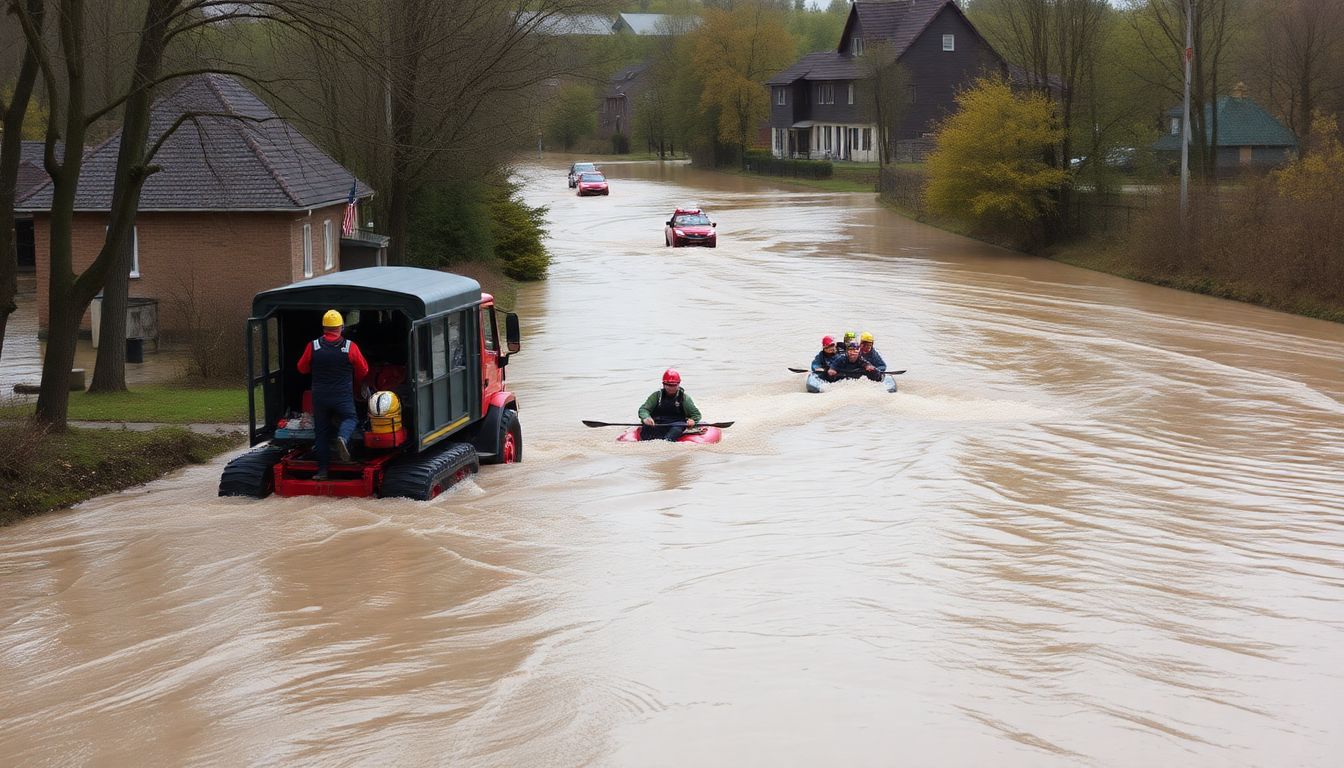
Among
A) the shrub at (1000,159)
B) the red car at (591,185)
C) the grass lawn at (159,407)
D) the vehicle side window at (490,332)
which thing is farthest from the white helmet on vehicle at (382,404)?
the red car at (591,185)

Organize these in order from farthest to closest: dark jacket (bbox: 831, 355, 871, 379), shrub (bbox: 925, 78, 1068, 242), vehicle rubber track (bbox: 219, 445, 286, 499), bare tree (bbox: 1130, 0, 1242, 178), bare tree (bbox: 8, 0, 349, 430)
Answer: shrub (bbox: 925, 78, 1068, 242), bare tree (bbox: 1130, 0, 1242, 178), dark jacket (bbox: 831, 355, 871, 379), bare tree (bbox: 8, 0, 349, 430), vehicle rubber track (bbox: 219, 445, 286, 499)

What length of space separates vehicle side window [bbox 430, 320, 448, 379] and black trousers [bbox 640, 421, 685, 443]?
4.53 metres

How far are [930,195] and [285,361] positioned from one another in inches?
1536

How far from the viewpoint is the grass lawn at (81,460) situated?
15.1m

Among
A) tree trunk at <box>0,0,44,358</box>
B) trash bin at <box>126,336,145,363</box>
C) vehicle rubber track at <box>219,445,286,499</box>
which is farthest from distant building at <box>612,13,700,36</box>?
vehicle rubber track at <box>219,445,286,499</box>

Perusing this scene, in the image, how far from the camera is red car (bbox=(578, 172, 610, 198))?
81.2 metres

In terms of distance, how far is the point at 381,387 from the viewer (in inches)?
613

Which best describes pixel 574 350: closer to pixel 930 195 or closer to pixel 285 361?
pixel 285 361

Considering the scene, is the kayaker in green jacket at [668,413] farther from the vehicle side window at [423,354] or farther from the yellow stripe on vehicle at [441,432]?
the vehicle side window at [423,354]

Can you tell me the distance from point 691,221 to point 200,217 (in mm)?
26214

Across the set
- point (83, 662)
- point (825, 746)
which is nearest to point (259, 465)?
point (83, 662)

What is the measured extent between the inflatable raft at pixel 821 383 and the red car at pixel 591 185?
5853 centimetres

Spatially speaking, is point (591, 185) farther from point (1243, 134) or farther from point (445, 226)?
point (445, 226)

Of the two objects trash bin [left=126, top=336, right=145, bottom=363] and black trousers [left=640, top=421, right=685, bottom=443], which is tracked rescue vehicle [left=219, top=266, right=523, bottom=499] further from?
trash bin [left=126, top=336, right=145, bottom=363]
